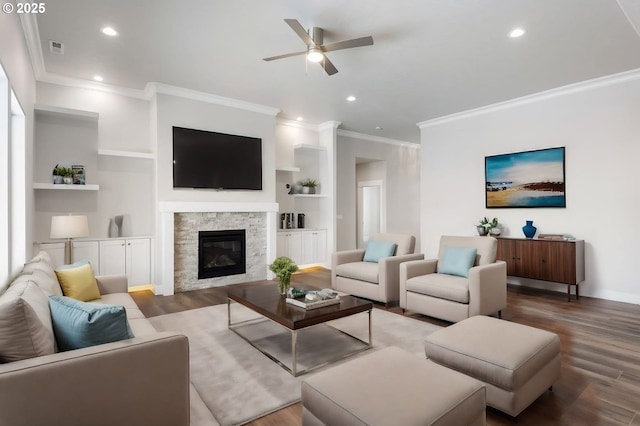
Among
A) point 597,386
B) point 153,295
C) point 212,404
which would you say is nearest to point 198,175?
point 153,295

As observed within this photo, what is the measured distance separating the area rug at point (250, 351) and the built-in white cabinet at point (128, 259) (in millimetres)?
1377

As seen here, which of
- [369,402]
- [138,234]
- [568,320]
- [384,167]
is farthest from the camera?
[384,167]

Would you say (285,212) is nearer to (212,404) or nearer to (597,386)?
(212,404)

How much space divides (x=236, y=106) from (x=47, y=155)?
2715mm

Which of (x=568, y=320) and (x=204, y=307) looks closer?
(x=568, y=320)

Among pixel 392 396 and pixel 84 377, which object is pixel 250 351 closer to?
pixel 84 377

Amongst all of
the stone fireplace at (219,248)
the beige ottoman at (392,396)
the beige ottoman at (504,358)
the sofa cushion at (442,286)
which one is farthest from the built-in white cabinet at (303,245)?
the beige ottoman at (392,396)

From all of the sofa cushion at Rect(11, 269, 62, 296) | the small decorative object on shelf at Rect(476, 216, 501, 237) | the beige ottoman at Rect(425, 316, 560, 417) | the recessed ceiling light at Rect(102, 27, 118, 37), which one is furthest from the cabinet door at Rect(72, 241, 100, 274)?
the small decorative object on shelf at Rect(476, 216, 501, 237)

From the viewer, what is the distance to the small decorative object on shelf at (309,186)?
22.4ft

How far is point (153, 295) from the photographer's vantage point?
4.93m

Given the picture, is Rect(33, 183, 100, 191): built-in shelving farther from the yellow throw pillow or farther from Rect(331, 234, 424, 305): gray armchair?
Rect(331, 234, 424, 305): gray armchair

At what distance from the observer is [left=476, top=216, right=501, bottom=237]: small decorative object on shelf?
5580 mm

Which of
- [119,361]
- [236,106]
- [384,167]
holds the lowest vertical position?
[119,361]

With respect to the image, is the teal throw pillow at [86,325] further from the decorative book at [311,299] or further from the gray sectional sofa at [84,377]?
the decorative book at [311,299]
